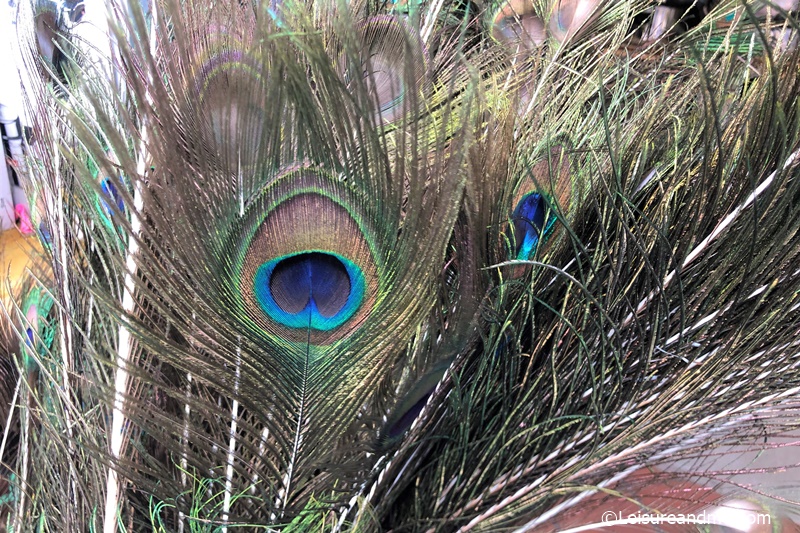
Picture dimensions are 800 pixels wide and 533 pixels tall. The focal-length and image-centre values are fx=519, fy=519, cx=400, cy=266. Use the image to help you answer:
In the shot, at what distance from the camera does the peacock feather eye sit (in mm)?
371

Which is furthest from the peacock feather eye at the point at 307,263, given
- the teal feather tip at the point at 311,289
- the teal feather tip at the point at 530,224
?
the teal feather tip at the point at 530,224

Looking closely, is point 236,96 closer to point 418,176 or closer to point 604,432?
point 418,176

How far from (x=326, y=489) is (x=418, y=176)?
0.28 metres

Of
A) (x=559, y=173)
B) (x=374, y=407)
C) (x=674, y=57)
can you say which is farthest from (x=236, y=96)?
(x=674, y=57)

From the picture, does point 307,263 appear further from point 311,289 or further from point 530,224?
point 530,224

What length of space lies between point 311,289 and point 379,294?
53 mm

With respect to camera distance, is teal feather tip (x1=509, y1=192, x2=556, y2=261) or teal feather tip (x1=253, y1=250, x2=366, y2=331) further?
teal feather tip (x1=509, y1=192, x2=556, y2=261)

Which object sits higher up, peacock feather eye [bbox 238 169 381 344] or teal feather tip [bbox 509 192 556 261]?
teal feather tip [bbox 509 192 556 261]

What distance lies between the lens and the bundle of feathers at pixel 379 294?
1.14 feet

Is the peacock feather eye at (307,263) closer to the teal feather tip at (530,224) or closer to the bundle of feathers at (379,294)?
the bundle of feathers at (379,294)

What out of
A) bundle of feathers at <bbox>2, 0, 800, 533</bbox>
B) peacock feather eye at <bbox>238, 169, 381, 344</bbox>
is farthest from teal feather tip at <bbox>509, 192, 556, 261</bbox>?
peacock feather eye at <bbox>238, 169, 381, 344</bbox>

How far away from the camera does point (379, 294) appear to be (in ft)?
1.28

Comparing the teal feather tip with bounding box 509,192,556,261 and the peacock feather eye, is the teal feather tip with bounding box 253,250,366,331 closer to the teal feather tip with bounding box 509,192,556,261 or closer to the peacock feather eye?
the peacock feather eye

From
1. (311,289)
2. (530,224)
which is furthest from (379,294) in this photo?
(530,224)
